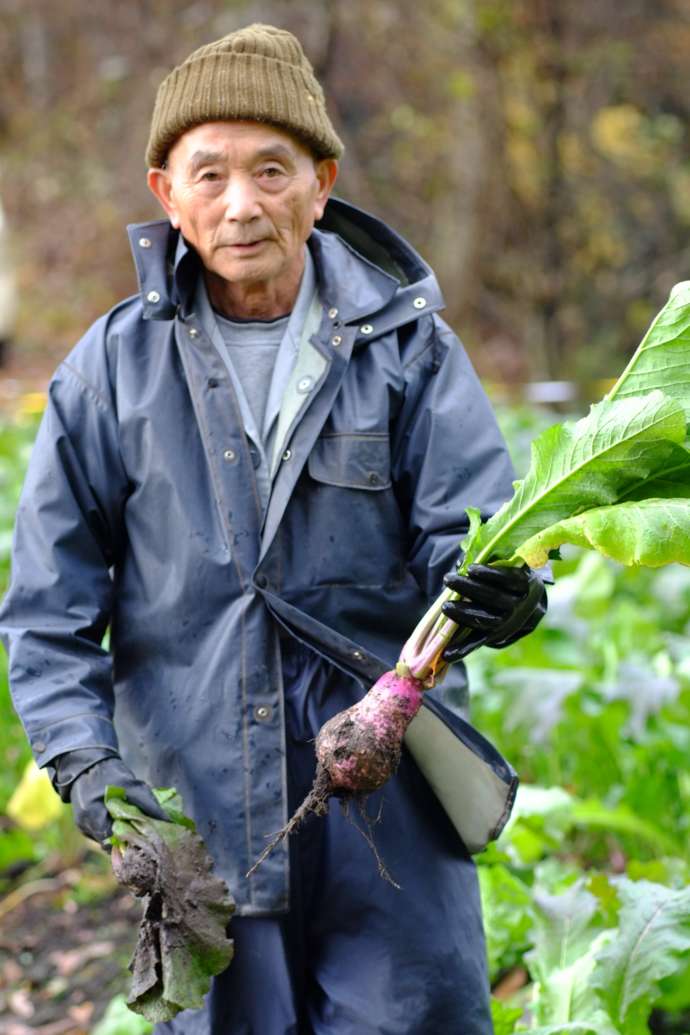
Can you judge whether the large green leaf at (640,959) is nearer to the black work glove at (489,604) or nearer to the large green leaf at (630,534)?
the black work glove at (489,604)

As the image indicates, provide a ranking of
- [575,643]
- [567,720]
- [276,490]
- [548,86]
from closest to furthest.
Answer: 1. [276,490]
2. [567,720]
3. [575,643]
4. [548,86]

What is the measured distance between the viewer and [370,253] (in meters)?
2.97

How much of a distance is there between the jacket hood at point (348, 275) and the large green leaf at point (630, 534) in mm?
599

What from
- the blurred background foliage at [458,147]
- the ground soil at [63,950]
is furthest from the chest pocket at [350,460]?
the blurred background foliage at [458,147]

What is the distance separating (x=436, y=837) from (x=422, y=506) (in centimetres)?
60

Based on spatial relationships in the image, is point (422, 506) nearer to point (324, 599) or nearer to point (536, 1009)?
point (324, 599)

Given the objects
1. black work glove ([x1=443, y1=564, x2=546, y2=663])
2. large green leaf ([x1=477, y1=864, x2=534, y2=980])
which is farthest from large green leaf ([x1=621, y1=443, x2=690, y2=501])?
large green leaf ([x1=477, y1=864, x2=534, y2=980])

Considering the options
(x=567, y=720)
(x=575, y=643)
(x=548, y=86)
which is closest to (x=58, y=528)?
(x=567, y=720)

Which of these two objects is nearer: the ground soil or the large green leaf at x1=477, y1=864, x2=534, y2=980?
the large green leaf at x1=477, y1=864, x2=534, y2=980

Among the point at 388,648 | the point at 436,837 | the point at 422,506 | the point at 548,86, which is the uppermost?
the point at 548,86

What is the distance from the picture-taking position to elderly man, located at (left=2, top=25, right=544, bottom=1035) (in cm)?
266

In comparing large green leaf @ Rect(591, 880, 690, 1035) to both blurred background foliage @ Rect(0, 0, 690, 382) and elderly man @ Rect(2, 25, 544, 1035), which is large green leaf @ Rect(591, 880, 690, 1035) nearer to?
elderly man @ Rect(2, 25, 544, 1035)

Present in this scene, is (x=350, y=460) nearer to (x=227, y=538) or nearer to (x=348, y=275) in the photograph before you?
(x=227, y=538)

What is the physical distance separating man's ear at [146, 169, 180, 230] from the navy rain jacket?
45mm
